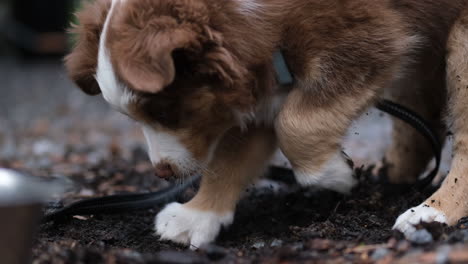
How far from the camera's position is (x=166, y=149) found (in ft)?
9.61

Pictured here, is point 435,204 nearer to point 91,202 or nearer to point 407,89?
point 407,89

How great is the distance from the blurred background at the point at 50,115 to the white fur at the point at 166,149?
0.63 m

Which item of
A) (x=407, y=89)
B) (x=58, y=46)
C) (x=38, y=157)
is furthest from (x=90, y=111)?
(x=407, y=89)

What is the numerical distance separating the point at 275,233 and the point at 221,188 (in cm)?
45

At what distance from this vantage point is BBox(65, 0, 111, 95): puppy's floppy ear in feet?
9.51

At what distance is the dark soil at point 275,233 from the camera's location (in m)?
2.30

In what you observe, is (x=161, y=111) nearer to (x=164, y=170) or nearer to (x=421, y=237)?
(x=164, y=170)

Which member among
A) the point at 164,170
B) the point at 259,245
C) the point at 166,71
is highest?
the point at 166,71

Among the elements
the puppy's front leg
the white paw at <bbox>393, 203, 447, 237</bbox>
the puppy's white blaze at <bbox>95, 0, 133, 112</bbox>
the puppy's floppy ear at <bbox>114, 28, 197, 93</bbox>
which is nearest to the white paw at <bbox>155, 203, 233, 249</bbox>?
the puppy's front leg

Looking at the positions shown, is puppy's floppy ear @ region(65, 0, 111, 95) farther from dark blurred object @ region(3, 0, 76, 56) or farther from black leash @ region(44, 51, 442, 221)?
dark blurred object @ region(3, 0, 76, 56)

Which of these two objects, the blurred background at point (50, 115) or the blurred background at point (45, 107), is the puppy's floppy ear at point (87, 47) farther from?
the blurred background at point (45, 107)

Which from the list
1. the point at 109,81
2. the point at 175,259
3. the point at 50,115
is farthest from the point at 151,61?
the point at 50,115

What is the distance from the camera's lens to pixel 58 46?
47.1 ft

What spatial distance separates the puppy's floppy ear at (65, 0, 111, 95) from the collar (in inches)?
32.6
